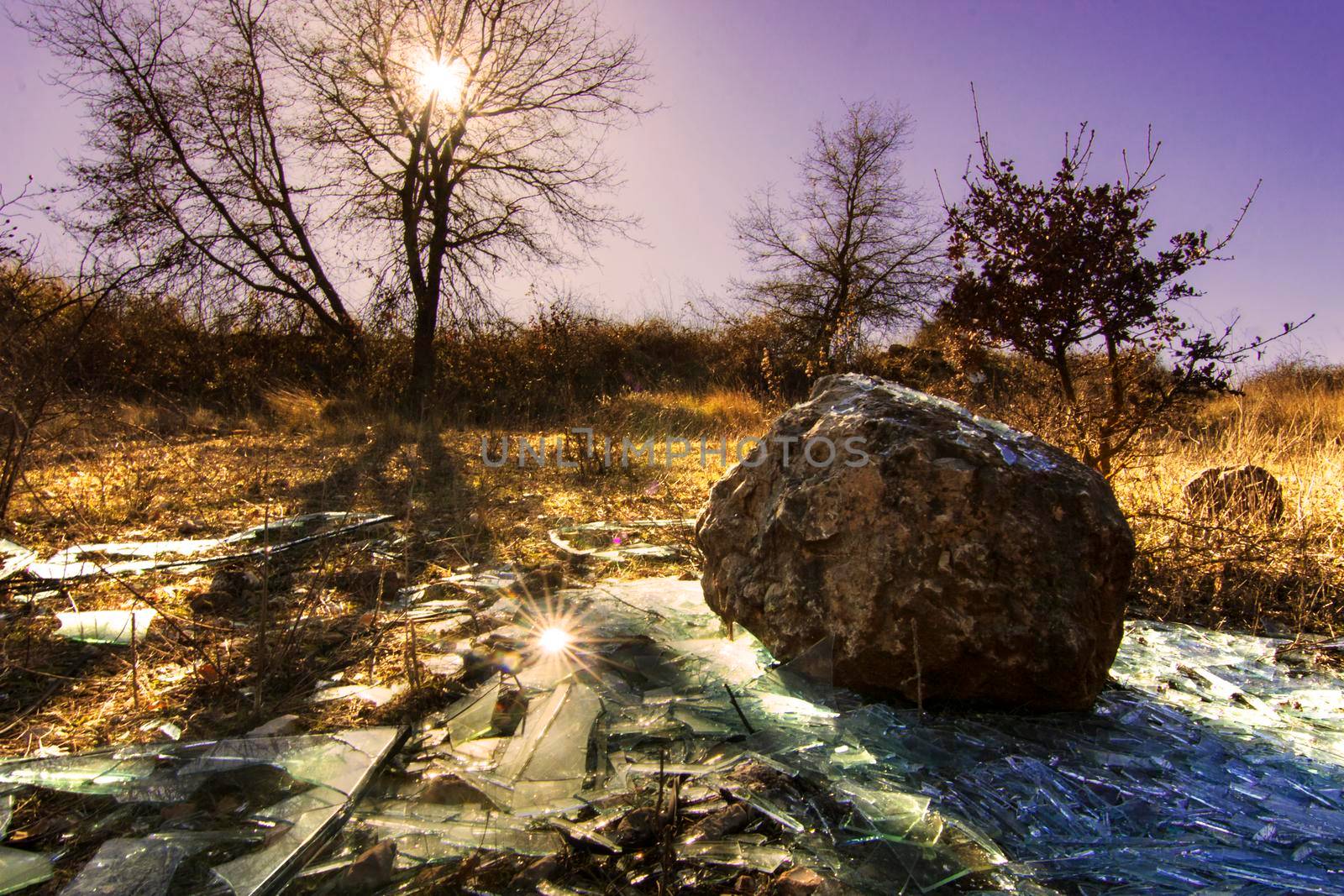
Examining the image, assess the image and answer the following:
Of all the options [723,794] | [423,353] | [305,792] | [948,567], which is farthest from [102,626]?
[423,353]

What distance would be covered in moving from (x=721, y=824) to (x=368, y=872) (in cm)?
72

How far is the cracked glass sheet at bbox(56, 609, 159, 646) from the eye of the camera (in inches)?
105

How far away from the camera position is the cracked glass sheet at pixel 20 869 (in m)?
1.41

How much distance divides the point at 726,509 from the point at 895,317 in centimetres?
1637

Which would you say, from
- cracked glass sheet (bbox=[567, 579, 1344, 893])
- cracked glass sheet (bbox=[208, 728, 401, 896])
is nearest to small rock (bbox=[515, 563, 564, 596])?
cracked glass sheet (bbox=[567, 579, 1344, 893])

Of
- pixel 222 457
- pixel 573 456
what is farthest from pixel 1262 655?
pixel 222 457

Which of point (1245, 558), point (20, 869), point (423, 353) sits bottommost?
point (20, 869)

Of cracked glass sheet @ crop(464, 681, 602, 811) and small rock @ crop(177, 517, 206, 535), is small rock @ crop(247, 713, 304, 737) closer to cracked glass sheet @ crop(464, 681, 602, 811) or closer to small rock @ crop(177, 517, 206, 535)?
cracked glass sheet @ crop(464, 681, 602, 811)

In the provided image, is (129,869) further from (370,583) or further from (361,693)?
(370,583)

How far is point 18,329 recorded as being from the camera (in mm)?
3752

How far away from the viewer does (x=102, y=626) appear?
2746 millimetres

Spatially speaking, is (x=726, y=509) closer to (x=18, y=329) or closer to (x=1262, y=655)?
(x=1262, y=655)

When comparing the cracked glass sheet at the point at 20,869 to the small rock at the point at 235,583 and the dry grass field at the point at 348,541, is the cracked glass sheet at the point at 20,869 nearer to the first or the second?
the dry grass field at the point at 348,541

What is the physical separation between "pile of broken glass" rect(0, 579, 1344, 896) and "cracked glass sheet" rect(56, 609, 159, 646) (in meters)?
0.99
